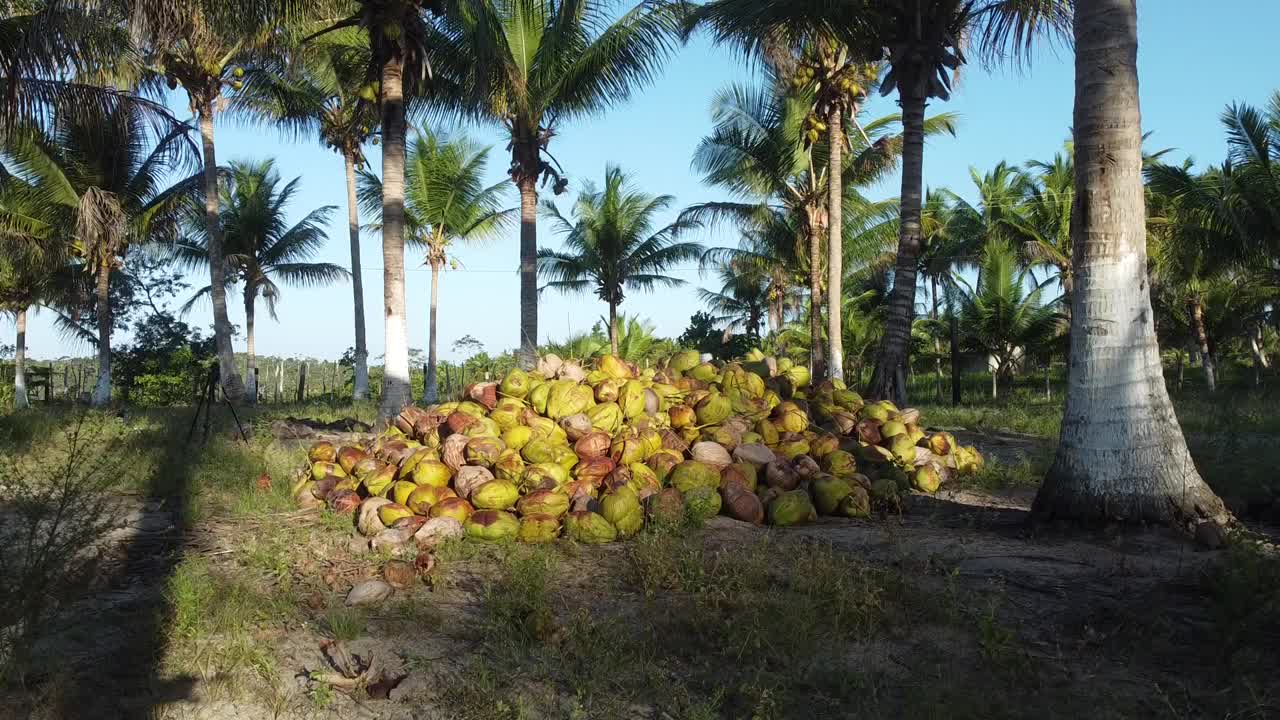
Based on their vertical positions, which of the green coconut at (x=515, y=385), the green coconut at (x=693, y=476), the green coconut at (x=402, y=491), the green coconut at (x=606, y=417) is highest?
the green coconut at (x=515, y=385)

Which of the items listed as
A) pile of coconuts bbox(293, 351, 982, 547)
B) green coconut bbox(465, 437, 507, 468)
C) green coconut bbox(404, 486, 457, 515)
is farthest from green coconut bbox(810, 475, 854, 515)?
green coconut bbox(404, 486, 457, 515)

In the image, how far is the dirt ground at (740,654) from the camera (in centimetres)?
285

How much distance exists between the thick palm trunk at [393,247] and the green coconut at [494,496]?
5011 mm

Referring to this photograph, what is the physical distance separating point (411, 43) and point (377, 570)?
784 cm

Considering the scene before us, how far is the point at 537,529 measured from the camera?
4.73 m

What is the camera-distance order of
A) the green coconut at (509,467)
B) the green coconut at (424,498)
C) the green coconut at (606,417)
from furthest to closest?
1. the green coconut at (606,417)
2. the green coconut at (509,467)
3. the green coconut at (424,498)

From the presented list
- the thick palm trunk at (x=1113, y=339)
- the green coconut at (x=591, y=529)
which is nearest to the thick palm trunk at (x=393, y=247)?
the green coconut at (x=591, y=529)

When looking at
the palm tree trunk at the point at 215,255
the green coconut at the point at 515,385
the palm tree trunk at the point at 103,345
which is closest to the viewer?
the green coconut at the point at 515,385

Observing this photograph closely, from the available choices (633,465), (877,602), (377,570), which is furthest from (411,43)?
(877,602)

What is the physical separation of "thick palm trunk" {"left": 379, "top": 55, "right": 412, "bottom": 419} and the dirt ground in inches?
201

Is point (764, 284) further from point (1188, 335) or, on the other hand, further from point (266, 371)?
point (266, 371)

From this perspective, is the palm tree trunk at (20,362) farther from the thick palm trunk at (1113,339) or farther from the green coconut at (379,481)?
the thick palm trunk at (1113,339)

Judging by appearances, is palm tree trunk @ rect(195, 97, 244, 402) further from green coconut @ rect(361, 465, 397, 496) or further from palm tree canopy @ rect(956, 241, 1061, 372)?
palm tree canopy @ rect(956, 241, 1061, 372)

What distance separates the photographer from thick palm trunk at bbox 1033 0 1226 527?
4633mm
